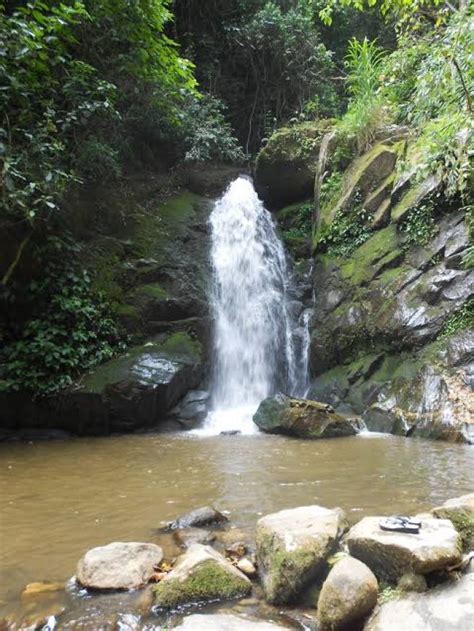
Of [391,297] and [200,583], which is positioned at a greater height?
[391,297]

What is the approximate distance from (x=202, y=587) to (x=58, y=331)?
20.1 ft

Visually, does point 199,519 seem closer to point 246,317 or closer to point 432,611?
point 432,611

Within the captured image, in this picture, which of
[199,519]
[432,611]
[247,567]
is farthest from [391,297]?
[432,611]

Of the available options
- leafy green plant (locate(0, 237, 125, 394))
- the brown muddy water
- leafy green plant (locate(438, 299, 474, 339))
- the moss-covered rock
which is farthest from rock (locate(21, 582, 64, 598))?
the moss-covered rock

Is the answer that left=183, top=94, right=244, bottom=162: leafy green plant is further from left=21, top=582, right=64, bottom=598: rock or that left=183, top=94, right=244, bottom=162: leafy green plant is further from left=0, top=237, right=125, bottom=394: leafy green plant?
left=21, top=582, right=64, bottom=598: rock

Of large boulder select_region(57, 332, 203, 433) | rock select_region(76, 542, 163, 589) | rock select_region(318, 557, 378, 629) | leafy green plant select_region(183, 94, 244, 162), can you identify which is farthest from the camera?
leafy green plant select_region(183, 94, 244, 162)

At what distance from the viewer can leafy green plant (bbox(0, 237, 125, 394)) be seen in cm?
767

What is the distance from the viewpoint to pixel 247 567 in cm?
285

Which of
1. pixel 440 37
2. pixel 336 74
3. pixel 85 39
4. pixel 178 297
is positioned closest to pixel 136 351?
pixel 178 297

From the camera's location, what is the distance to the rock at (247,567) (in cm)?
282

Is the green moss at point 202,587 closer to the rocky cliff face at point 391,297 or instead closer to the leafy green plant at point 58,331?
the rocky cliff face at point 391,297

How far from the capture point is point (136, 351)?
8.27 m

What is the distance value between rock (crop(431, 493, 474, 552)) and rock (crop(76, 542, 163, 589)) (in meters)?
1.69

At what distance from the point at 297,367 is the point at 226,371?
4.31 ft
